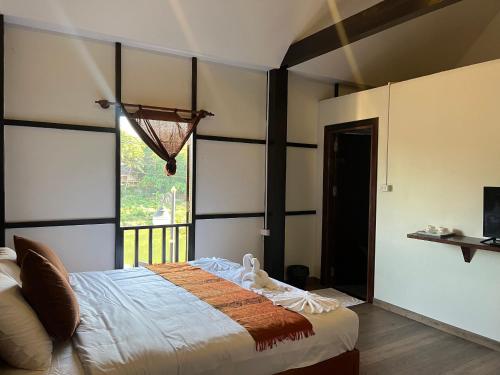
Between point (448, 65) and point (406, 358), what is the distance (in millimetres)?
3538

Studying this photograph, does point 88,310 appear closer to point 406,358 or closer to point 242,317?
point 242,317

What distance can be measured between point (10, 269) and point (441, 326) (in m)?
3.42

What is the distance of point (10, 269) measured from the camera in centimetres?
230

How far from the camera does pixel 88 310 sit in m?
2.23

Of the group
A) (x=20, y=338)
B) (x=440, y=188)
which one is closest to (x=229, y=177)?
(x=440, y=188)

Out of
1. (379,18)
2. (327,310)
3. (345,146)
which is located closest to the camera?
(327,310)

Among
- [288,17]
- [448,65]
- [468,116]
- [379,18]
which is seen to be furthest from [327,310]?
[448,65]

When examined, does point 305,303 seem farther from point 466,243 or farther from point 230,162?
point 230,162

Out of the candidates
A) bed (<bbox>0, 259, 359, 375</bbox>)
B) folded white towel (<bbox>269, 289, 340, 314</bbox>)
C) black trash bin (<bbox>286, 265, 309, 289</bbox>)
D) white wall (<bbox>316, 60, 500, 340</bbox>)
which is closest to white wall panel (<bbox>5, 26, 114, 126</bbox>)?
bed (<bbox>0, 259, 359, 375</bbox>)

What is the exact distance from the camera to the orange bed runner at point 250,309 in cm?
205

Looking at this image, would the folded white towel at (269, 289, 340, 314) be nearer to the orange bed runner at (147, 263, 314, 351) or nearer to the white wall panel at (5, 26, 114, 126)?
the orange bed runner at (147, 263, 314, 351)

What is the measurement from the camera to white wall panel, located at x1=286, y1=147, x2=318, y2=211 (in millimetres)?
4891

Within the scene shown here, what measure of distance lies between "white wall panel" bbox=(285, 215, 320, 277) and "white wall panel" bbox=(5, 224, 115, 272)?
213 cm

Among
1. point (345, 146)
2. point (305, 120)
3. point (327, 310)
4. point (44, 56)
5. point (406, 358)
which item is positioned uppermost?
point (44, 56)
